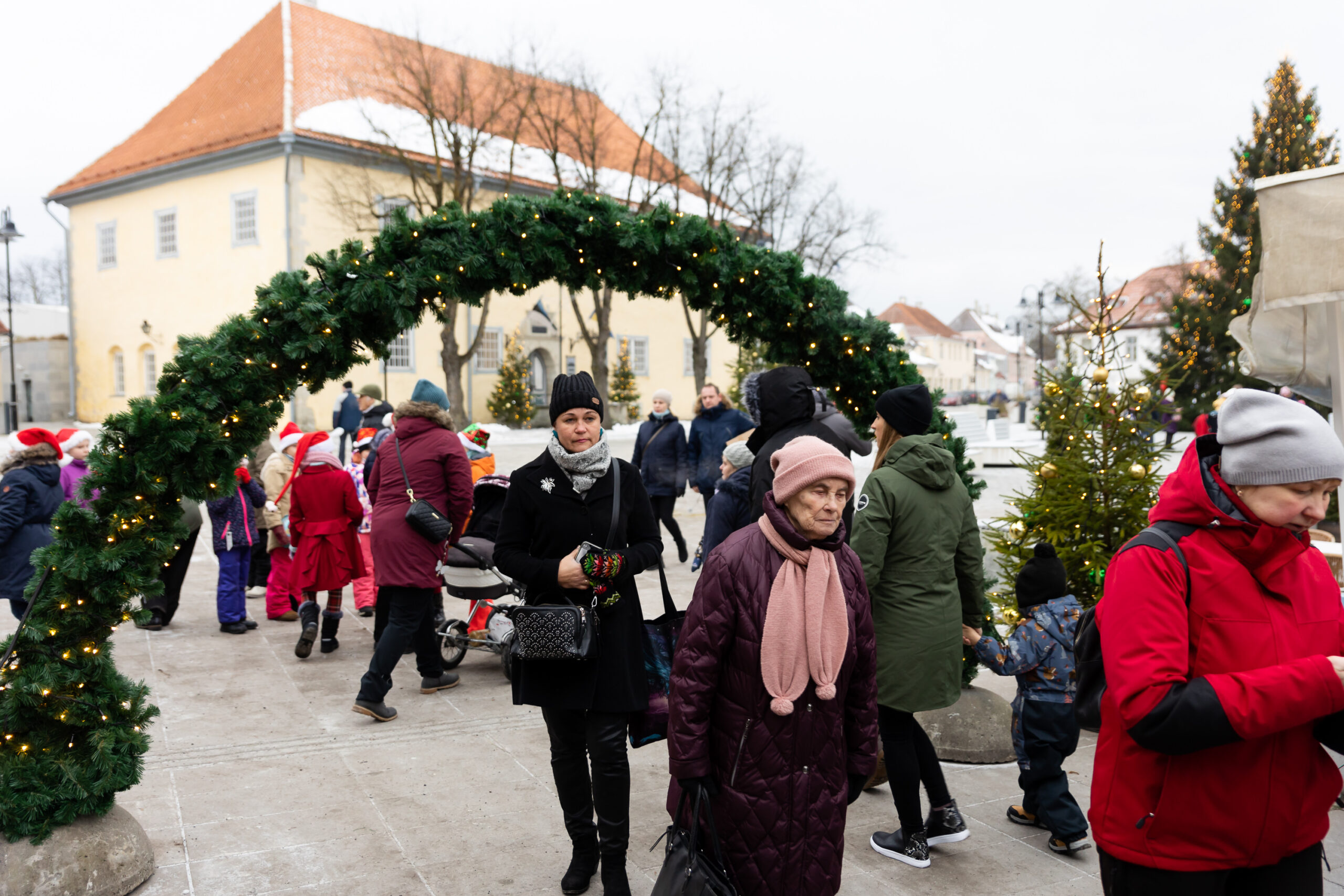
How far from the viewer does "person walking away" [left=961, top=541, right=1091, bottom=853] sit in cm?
424

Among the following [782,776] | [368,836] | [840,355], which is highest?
[840,355]

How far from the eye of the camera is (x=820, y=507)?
2885mm

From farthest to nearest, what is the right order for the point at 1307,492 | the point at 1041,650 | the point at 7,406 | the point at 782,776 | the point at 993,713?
the point at 7,406
the point at 993,713
the point at 1041,650
the point at 782,776
the point at 1307,492

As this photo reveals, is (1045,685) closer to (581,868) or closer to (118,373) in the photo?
(581,868)

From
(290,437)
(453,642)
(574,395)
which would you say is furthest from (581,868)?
(290,437)

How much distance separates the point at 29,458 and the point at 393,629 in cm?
300

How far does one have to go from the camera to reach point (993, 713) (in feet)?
17.9

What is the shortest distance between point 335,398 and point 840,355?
89.2 ft

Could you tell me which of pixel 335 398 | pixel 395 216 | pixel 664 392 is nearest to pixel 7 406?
pixel 335 398

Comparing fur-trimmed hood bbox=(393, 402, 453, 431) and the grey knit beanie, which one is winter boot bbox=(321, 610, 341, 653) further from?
the grey knit beanie

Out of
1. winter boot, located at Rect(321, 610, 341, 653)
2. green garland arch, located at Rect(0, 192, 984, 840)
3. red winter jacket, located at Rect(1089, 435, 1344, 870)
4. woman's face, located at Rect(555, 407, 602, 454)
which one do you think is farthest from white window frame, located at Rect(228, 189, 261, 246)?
red winter jacket, located at Rect(1089, 435, 1344, 870)

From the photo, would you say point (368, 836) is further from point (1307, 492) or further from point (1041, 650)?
point (1307, 492)

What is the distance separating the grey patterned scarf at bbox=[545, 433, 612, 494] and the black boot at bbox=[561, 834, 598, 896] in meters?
1.40

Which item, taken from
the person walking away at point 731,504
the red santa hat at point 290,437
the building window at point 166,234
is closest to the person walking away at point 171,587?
the red santa hat at point 290,437
